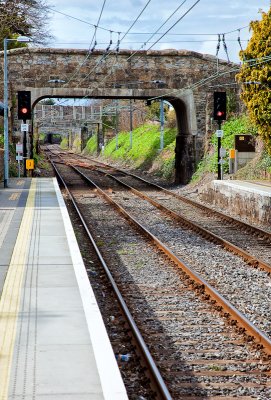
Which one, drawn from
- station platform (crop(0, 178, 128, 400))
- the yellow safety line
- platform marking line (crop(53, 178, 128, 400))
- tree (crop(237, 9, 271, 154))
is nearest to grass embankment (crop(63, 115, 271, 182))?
tree (crop(237, 9, 271, 154))

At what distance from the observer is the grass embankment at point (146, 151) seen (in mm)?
42556

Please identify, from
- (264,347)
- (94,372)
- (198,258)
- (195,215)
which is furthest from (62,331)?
(195,215)

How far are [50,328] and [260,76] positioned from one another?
18.9 meters

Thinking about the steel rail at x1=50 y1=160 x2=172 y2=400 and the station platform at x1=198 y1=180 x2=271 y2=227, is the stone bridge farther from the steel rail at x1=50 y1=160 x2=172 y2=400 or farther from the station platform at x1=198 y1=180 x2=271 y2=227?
the steel rail at x1=50 y1=160 x2=172 y2=400

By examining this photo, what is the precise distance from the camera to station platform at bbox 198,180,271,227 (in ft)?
64.6

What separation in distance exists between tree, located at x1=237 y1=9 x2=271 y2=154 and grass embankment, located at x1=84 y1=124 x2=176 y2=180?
1305 centimetres

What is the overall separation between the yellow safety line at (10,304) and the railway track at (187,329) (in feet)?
5.02

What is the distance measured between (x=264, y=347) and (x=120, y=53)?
26.7 metres

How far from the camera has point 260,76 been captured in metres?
24.9

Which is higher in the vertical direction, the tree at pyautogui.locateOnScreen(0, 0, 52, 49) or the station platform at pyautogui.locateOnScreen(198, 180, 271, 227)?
the tree at pyautogui.locateOnScreen(0, 0, 52, 49)

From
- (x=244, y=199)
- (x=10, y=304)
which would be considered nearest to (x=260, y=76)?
(x=244, y=199)

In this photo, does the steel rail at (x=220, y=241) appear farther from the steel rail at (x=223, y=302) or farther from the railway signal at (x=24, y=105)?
the railway signal at (x=24, y=105)

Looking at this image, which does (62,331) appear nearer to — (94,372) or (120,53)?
(94,372)

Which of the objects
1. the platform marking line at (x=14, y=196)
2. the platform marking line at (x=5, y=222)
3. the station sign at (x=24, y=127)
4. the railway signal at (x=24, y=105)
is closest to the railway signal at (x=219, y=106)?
the station sign at (x=24, y=127)
